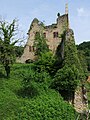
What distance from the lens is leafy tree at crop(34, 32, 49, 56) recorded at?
38.8 m

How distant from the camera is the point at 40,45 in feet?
128

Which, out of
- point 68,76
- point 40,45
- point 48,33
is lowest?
point 68,76

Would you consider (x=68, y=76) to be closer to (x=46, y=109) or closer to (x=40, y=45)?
(x=46, y=109)

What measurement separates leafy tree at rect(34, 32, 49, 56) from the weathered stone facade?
571 millimetres

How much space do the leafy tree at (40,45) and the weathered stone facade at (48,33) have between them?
1.87ft

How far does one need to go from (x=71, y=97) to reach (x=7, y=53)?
6812mm

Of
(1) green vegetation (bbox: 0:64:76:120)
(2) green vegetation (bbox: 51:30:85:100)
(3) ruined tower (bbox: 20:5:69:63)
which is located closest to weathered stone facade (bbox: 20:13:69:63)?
(3) ruined tower (bbox: 20:5:69:63)

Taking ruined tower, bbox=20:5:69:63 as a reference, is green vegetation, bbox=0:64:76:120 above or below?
below

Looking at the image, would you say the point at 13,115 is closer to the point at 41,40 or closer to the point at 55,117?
the point at 55,117

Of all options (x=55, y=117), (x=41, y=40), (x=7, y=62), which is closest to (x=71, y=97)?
(x=55, y=117)

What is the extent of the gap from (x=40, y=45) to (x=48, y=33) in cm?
221

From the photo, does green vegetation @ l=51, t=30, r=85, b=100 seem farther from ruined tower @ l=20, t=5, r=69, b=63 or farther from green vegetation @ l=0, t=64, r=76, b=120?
Result: ruined tower @ l=20, t=5, r=69, b=63

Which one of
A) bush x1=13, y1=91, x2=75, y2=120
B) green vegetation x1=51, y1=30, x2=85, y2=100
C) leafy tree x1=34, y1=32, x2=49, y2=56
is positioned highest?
leafy tree x1=34, y1=32, x2=49, y2=56

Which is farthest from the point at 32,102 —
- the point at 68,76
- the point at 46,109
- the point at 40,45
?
the point at 40,45
